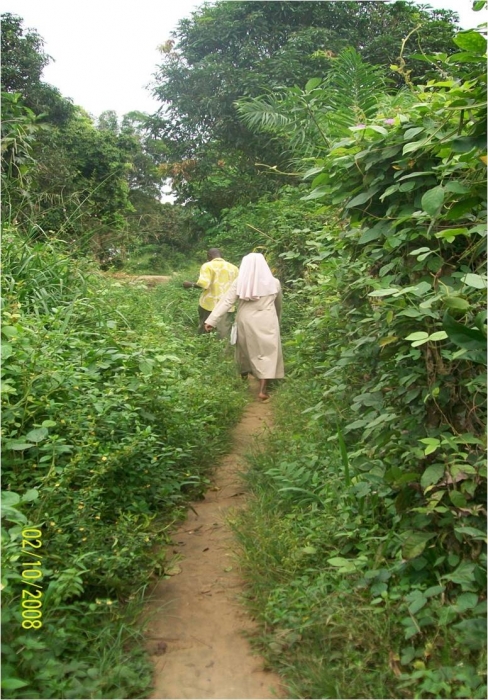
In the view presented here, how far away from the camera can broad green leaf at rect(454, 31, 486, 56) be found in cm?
195

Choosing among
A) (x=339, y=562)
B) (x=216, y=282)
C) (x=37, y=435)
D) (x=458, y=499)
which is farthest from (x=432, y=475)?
(x=216, y=282)

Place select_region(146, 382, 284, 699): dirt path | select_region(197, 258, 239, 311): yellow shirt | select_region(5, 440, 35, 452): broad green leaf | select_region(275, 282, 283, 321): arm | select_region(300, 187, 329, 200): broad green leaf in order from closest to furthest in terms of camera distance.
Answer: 1. select_region(146, 382, 284, 699): dirt path
2. select_region(5, 440, 35, 452): broad green leaf
3. select_region(300, 187, 329, 200): broad green leaf
4. select_region(275, 282, 283, 321): arm
5. select_region(197, 258, 239, 311): yellow shirt

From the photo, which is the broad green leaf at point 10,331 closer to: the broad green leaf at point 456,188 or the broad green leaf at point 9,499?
the broad green leaf at point 9,499

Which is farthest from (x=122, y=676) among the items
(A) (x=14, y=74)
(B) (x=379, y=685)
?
(A) (x=14, y=74)

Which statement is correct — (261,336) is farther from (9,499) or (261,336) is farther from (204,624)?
(9,499)

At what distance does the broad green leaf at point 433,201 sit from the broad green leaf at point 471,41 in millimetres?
451

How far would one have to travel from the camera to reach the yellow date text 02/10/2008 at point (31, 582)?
2.13 meters

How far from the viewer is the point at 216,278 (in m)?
7.77

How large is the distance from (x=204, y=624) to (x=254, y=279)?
13.9 ft

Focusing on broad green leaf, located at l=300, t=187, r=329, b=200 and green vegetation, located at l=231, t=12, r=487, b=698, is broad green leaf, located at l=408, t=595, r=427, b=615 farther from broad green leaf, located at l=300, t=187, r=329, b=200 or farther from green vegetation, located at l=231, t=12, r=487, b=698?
broad green leaf, located at l=300, t=187, r=329, b=200

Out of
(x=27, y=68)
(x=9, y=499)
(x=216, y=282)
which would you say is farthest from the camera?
(x=27, y=68)

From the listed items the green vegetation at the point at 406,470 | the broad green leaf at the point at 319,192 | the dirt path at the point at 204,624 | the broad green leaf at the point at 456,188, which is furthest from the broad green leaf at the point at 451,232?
the dirt path at the point at 204,624

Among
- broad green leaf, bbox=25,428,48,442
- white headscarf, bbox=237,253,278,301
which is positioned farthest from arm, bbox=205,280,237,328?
broad green leaf, bbox=25,428,48,442

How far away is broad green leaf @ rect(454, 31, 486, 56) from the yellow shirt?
19.1 feet
